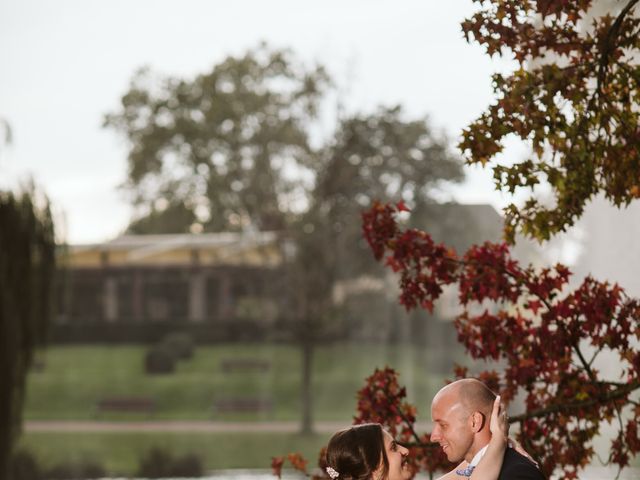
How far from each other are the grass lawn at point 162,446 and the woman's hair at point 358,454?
1678cm

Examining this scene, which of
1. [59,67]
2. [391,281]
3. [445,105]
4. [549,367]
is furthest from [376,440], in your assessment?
[59,67]

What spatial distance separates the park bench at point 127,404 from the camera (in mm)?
20234

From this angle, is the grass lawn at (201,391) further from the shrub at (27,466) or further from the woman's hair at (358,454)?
the woman's hair at (358,454)

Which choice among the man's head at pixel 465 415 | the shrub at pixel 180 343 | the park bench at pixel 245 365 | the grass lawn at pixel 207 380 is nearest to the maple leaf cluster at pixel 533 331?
the man's head at pixel 465 415

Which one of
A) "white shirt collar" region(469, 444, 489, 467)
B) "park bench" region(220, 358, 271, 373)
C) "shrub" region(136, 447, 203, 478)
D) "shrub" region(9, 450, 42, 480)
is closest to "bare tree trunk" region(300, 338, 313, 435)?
"park bench" region(220, 358, 271, 373)

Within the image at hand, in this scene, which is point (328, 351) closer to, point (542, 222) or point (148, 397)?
point (148, 397)

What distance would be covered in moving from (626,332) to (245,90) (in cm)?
1756

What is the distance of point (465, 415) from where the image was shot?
82.1 inches

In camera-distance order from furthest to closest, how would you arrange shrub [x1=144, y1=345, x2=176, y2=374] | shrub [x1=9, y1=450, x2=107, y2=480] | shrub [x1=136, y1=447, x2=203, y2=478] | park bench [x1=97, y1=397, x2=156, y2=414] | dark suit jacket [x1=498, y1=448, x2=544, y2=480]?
shrub [x1=144, y1=345, x2=176, y2=374] → park bench [x1=97, y1=397, x2=156, y2=414] → shrub [x1=9, y1=450, x2=107, y2=480] → shrub [x1=136, y1=447, x2=203, y2=478] → dark suit jacket [x1=498, y1=448, x2=544, y2=480]

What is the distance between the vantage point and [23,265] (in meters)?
10.5

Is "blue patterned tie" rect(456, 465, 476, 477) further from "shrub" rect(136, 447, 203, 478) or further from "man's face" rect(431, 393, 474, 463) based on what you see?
"shrub" rect(136, 447, 203, 478)

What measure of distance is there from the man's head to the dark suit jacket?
0.18 ft

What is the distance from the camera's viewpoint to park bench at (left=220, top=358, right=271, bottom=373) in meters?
19.8

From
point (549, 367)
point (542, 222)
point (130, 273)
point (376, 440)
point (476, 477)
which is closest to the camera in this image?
point (476, 477)
